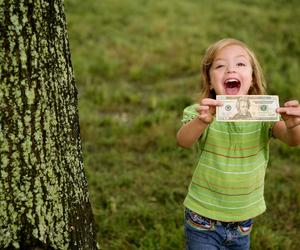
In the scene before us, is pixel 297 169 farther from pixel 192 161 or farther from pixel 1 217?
pixel 1 217

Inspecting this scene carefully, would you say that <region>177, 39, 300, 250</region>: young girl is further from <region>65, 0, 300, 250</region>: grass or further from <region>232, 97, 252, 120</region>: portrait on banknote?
<region>65, 0, 300, 250</region>: grass

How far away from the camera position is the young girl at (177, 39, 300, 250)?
247 centimetres

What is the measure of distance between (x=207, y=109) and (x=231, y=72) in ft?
1.11

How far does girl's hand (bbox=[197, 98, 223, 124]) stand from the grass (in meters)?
0.77

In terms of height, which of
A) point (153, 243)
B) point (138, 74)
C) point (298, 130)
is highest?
point (298, 130)

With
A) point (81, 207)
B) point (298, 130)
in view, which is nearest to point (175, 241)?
point (81, 207)

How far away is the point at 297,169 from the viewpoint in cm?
462

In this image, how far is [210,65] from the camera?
2660 mm

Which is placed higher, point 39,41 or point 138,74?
point 39,41

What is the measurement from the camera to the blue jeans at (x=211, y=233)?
2488 millimetres

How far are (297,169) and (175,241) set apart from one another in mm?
1777

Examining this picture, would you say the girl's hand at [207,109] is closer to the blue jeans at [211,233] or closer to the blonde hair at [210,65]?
the blonde hair at [210,65]

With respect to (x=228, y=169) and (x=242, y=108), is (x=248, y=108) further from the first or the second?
(x=228, y=169)

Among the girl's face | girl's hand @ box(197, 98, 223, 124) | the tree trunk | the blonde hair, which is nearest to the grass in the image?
the blonde hair
